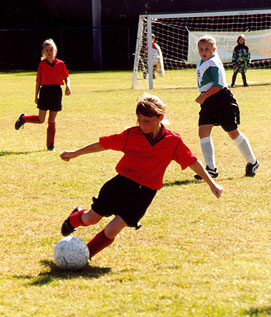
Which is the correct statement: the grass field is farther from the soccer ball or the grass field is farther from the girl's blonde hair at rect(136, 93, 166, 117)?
the girl's blonde hair at rect(136, 93, 166, 117)

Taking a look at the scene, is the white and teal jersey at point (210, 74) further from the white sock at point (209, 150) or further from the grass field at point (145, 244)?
the grass field at point (145, 244)

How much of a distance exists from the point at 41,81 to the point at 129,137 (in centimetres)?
524

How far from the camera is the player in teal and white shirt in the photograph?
22.9ft

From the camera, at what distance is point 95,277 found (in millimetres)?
4180

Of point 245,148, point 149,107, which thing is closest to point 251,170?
point 245,148

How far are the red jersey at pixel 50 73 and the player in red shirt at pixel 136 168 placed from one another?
16.6 feet

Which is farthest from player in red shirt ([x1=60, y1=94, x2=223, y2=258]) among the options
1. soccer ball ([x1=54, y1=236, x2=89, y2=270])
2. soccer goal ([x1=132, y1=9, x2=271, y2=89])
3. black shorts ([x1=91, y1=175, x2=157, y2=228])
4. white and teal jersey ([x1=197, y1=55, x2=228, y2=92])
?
soccer goal ([x1=132, y1=9, x2=271, y2=89])

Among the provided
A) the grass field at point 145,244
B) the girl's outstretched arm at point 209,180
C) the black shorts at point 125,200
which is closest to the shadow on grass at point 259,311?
the grass field at point 145,244

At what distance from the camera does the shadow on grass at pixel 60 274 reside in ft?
13.5

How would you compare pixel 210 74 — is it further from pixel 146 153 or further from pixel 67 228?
pixel 67 228

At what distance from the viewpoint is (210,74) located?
7.05m

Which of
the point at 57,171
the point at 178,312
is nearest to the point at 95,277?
the point at 178,312

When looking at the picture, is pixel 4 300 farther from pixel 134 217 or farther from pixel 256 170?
pixel 256 170

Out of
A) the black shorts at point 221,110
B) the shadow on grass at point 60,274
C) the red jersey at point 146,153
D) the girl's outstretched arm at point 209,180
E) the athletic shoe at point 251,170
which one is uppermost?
the red jersey at point 146,153
